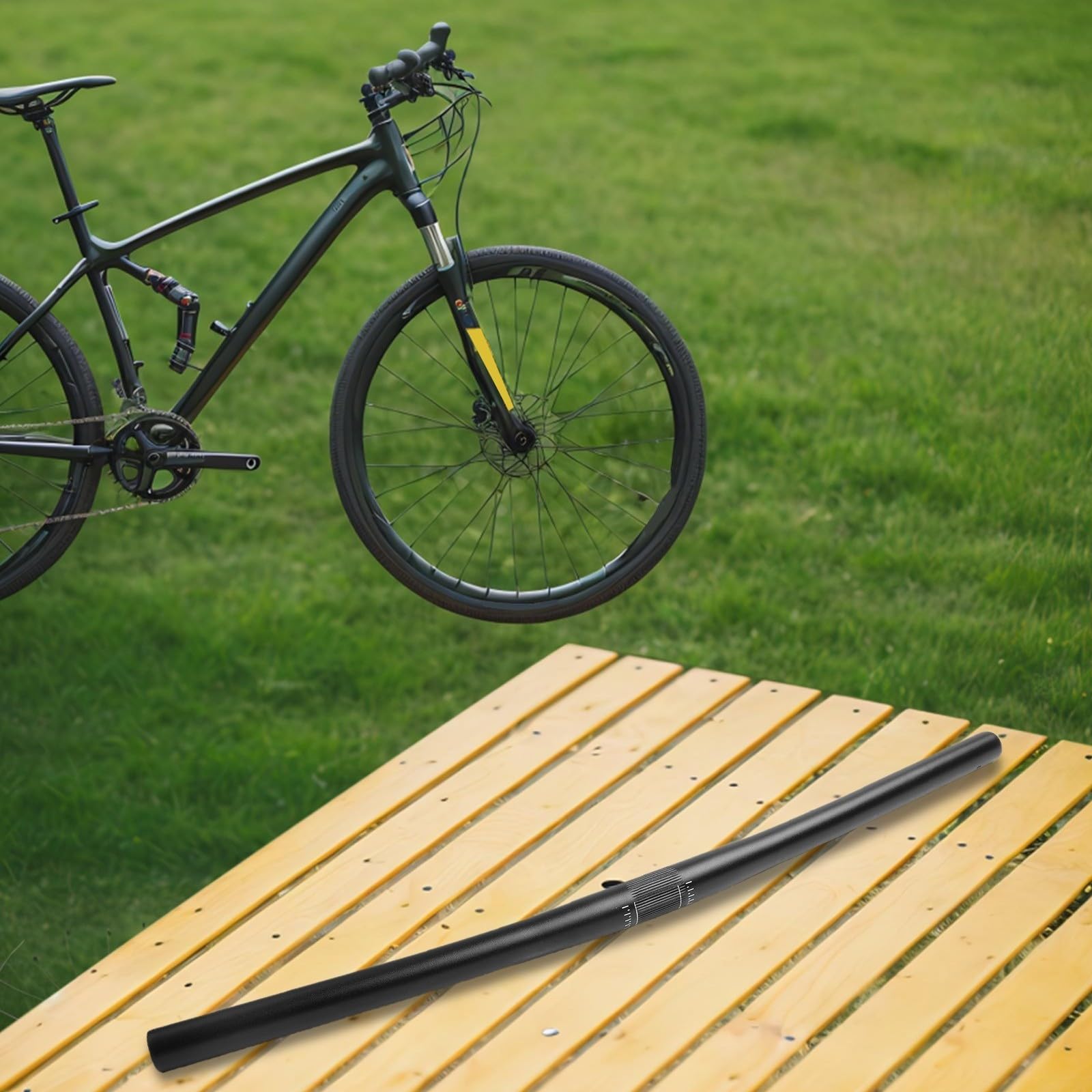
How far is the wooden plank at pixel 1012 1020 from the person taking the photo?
227cm

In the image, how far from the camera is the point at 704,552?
4.85m

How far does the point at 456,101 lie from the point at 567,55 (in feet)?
17.5

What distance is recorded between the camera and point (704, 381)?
5355 mm

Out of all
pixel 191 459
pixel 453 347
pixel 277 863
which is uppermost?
pixel 191 459

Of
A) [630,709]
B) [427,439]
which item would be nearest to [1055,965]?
[630,709]

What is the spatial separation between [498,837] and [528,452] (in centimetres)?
80

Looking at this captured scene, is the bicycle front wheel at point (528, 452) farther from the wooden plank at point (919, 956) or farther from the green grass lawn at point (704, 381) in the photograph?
the wooden plank at point (919, 956)

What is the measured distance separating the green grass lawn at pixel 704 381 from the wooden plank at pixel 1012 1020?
1.49 metres

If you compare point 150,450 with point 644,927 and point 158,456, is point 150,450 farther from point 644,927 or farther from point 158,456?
point 644,927

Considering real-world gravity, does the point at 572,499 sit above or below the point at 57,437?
below

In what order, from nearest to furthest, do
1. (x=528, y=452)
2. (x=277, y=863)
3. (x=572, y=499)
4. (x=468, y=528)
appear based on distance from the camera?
(x=528, y=452), (x=572, y=499), (x=277, y=863), (x=468, y=528)

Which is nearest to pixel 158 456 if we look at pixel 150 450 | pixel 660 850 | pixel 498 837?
pixel 150 450

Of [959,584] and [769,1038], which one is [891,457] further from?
[769,1038]

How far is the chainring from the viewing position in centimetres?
270
